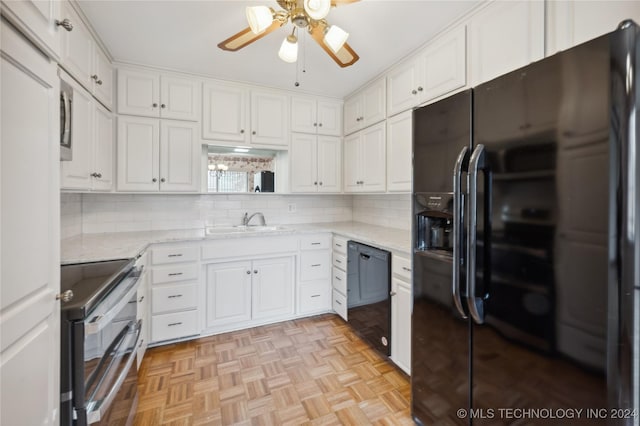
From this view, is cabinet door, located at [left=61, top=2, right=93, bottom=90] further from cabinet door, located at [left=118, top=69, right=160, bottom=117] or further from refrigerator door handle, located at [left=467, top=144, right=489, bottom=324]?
refrigerator door handle, located at [left=467, top=144, right=489, bottom=324]

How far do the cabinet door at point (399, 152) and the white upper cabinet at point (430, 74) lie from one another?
0.10 m

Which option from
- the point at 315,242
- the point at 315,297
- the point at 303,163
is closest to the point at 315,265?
the point at 315,242

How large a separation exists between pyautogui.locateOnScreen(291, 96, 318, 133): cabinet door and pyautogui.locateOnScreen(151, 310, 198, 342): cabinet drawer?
216cm

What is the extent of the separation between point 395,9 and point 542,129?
1.32 metres

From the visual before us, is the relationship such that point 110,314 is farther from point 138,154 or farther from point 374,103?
point 374,103

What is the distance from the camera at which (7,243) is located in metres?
0.65

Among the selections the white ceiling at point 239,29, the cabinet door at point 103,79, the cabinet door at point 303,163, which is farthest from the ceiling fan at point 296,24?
the cabinet door at point 303,163

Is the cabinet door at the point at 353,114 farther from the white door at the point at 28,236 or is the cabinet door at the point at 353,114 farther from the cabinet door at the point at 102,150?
the white door at the point at 28,236

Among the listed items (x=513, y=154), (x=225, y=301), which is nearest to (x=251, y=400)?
(x=225, y=301)

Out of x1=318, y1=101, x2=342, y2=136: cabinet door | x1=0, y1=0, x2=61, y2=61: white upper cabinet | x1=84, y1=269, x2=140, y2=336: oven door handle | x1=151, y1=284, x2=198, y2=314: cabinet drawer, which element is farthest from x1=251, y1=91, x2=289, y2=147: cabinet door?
x1=0, y1=0, x2=61, y2=61: white upper cabinet

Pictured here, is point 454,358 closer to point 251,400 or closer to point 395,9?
point 251,400

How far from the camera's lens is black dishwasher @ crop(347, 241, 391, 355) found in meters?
2.13

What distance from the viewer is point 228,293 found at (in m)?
2.62

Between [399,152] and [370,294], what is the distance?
1257mm
